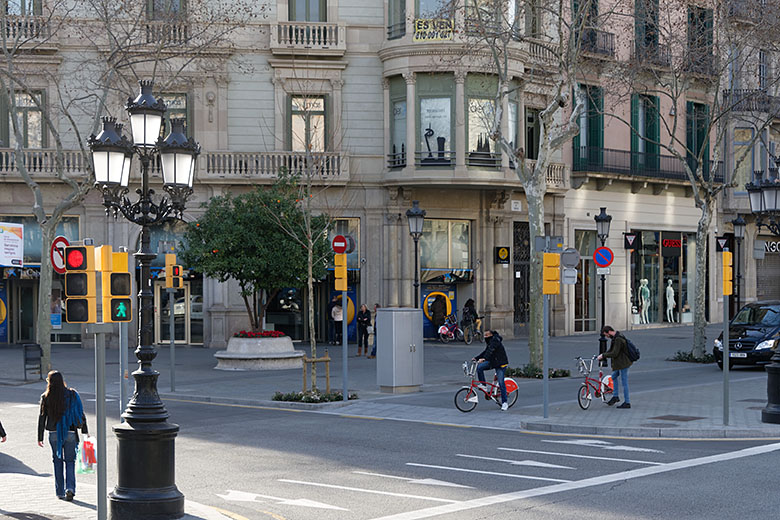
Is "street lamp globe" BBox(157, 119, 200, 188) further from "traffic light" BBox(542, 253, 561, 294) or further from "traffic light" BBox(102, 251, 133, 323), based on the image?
"traffic light" BBox(542, 253, 561, 294)

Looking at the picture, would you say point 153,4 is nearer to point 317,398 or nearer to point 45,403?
point 317,398

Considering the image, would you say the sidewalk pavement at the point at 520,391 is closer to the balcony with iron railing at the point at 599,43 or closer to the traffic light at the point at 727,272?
the traffic light at the point at 727,272

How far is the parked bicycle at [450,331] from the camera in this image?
119 feet

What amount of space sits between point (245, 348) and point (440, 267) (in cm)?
1073

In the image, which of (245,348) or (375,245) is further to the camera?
(375,245)

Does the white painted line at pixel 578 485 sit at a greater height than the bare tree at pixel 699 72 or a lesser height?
lesser

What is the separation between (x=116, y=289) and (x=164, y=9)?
74.4 ft

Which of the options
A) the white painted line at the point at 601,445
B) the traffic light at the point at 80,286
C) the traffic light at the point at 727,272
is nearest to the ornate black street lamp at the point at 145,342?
the traffic light at the point at 80,286

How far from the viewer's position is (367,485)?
12.2 metres

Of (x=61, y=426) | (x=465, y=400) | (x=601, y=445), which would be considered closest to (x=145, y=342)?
(x=61, y=426)

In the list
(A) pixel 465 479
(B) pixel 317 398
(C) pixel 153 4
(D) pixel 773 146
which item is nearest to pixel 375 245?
(C) pixel 153 4

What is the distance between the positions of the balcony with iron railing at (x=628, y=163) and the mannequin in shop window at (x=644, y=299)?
14.3 feet

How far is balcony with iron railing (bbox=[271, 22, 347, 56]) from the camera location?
1400 inches

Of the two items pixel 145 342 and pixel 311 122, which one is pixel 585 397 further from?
pixel 311 122
